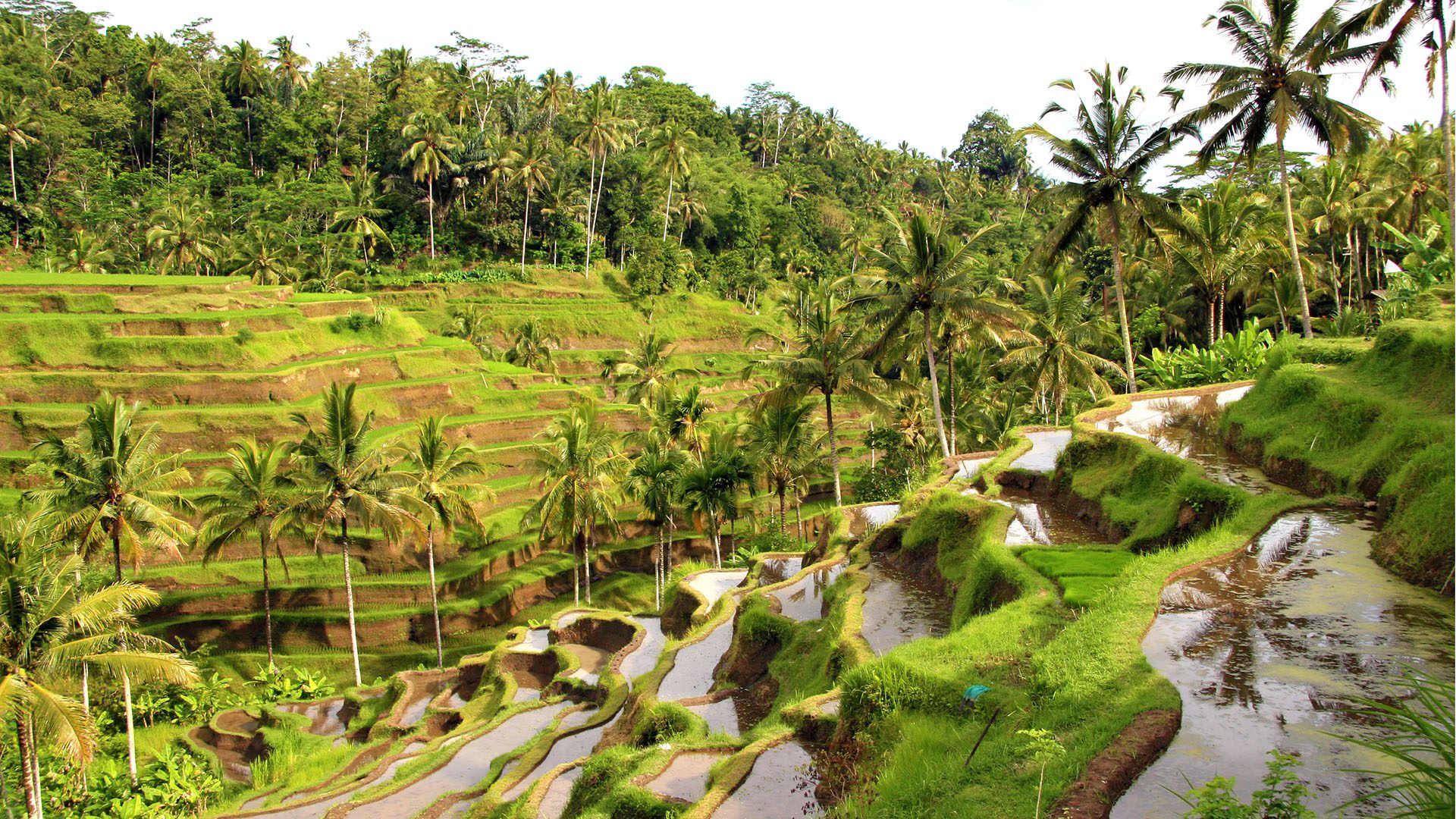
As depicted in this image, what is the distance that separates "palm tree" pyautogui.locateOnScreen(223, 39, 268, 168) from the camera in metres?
76.2

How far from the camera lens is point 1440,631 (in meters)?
9.81

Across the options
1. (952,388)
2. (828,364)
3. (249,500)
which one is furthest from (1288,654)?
(249,500)

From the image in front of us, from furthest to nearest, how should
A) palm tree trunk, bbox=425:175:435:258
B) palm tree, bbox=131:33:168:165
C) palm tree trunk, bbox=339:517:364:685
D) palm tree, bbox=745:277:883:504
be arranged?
1. palm tree, bbox=131:33:168:165
2. palm tree trunk, bbox=425:175:435:258
3. palm tree trunk, bbox=339:517:364:685
4. palm tree, bbox=745:277:883:504

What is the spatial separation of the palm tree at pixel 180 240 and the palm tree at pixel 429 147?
13.9 meters

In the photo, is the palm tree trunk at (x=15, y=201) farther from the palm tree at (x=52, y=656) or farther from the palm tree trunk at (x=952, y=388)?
the palm tree trunk at (x=952, y=388)

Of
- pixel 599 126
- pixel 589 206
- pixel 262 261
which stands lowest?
pixel 262 261

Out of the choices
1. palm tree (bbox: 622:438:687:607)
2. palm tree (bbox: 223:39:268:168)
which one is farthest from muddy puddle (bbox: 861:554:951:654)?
palm tree (bbox: 223:39:268:168)

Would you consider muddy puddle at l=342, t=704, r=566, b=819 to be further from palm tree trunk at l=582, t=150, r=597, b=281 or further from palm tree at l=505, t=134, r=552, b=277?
palm tree trunk at l=582, t=150, r=597, b=281

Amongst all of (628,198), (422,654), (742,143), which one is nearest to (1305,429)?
(422,654)

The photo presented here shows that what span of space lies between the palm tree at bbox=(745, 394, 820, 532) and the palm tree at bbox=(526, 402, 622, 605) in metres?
5.46

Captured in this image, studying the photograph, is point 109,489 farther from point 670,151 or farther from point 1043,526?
point 670,151

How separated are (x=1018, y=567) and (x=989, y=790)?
648 centimetres

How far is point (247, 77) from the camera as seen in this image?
7656 cm

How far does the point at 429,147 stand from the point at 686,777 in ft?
200
